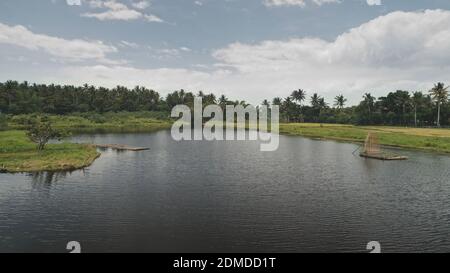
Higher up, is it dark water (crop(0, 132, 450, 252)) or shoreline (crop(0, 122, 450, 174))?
shoreline (crop(0, 122, 450, 174))

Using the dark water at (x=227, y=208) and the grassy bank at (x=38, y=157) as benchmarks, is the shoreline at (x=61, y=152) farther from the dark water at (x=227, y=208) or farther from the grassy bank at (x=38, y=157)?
the dark water at (x=227, y=208)

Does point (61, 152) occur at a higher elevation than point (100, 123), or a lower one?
lower

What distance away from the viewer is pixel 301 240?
1190 inches

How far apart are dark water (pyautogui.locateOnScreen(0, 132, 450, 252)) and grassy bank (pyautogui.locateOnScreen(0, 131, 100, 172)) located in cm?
344

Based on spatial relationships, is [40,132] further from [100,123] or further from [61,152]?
[100,123]

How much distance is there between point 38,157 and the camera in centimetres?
6166

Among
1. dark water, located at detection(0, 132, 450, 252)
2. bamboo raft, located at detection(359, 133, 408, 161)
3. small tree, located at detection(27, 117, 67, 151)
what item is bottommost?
dark water, located at detection(0, 132, 450, 252)

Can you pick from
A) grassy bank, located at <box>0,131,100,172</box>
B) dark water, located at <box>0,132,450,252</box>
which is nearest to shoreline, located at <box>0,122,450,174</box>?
grassy bank, located at <box>0,131,100,172</box>

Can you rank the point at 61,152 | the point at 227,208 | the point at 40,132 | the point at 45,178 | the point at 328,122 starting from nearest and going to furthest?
the point at 227,208 < the point at 45,178 < the point at 61,152 < the point at 40,132 < the point at 328,122

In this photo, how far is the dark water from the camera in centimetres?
2994

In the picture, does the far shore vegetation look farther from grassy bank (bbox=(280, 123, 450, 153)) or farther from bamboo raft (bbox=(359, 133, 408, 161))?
bamboo raft (bbox=(359, 133, 408, 161))

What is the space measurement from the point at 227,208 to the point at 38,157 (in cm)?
3682

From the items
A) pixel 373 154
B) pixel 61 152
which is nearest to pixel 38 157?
pixel 61 152

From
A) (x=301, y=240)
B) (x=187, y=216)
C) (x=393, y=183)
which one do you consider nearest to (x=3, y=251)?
(x=187, y=216)
